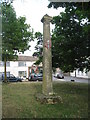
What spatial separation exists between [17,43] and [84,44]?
8.47 m

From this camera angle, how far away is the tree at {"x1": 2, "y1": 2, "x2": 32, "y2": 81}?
18.4 meters

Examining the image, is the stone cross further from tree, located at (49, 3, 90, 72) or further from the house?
the house

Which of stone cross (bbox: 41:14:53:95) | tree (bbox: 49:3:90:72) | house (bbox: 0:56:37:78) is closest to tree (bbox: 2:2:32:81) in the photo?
tree (bbox: 49:3:90:72)

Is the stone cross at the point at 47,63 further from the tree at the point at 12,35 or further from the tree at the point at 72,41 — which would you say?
the tree at the point at 12,35

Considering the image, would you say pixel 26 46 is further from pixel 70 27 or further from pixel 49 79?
pixel 49 79

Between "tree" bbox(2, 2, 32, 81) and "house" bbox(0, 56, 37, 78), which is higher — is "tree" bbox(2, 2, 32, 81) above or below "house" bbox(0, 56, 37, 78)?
above

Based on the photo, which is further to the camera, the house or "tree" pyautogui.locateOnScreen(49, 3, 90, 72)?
the house

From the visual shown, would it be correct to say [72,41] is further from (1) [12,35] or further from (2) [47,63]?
(1) [12,35]

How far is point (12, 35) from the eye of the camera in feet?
61.8

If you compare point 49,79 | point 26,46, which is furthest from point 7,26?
point 49,79

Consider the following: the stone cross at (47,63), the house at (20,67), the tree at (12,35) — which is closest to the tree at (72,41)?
Answer: the stone cross at (47,63)

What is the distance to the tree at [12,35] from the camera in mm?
18406

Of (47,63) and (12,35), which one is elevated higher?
(12,35)

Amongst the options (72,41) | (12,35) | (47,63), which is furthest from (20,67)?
(47,63)
